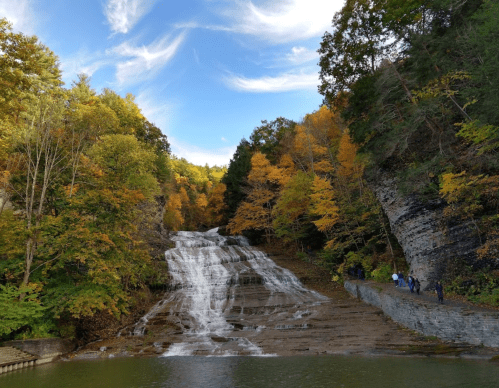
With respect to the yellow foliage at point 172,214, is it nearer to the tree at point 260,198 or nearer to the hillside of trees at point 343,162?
the tree at point 260,198

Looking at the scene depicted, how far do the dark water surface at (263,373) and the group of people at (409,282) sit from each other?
5.68m

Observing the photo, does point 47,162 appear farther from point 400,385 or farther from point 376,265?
point 376,265

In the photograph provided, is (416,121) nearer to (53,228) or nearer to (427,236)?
(427,236)

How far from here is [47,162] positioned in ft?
58.3

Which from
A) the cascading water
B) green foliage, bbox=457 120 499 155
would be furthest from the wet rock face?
green foliage, bbox=457 120 499 155

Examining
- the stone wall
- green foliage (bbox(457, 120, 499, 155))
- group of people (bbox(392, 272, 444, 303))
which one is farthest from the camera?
group of people (bbox(392, 272, 444, 303))

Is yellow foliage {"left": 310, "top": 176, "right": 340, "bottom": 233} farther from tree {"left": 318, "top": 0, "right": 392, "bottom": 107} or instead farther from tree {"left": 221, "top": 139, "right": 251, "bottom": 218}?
tree {"left": 221, "top": 139, "right": 251, "bottom": 218}

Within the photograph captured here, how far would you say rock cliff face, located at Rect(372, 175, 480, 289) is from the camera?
615 inches

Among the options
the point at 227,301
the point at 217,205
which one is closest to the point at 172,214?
the point at 217,205

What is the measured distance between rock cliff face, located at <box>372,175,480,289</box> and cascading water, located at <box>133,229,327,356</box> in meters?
7.21

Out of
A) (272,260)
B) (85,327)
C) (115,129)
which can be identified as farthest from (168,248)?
(85,327)

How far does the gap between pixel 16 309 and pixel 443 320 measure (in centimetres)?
1883

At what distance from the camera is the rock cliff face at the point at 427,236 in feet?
51.2

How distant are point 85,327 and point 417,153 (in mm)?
22959
